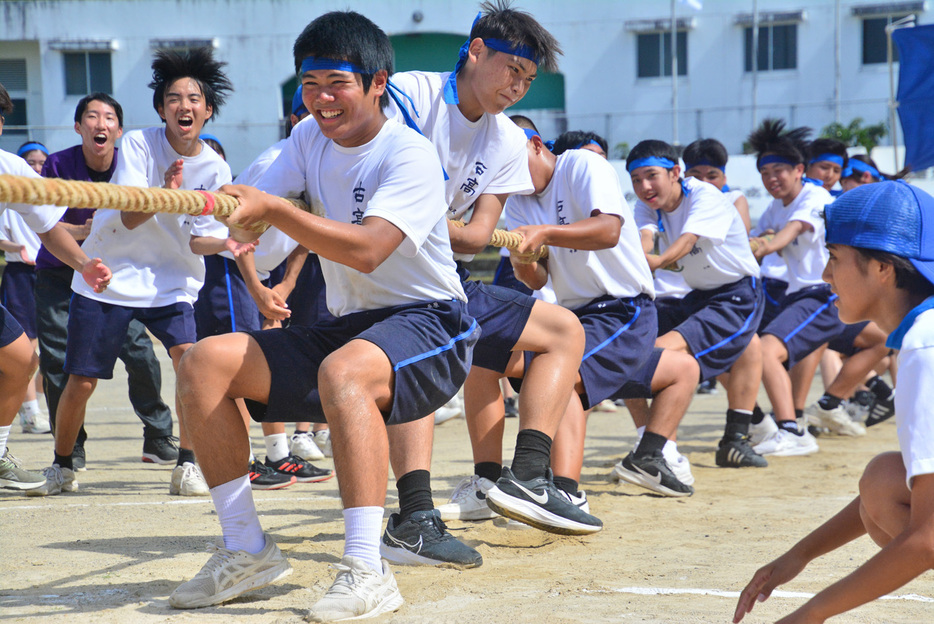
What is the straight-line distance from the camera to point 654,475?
529cm

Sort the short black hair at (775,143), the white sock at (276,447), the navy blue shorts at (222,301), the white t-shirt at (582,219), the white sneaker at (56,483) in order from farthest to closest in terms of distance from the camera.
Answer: the short black hair at (775,143) → the navy blue shorts at (222,301) → the white sock at (276,447) → the white sneaker at (56,483) → the white t-shirt at (582,219)

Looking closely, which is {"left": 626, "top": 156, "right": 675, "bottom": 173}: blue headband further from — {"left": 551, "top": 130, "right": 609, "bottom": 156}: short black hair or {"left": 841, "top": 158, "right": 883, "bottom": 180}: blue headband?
{"left": 841, "top": 158, "right": 883, "bottom": 180}: blue headband

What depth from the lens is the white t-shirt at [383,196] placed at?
3158 mm

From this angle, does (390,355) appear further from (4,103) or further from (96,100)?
(96,100)

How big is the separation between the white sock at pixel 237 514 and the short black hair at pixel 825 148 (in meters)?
7.24

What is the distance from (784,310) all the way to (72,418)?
500 centimetres

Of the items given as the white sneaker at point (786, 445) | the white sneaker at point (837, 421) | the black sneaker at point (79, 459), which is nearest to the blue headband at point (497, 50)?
the black sneaker at point (79, 459)

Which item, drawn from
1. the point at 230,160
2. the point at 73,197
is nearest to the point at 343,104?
A: the point at 73,197

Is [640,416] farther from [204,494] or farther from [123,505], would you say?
[123,505]

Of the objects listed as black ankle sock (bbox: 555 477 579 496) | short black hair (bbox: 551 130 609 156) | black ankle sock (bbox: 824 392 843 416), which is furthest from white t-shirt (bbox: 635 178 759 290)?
black ankle sock (bbox: 555 477 579 496)

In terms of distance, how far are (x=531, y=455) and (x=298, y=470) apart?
2.10m

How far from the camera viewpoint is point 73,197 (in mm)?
2447

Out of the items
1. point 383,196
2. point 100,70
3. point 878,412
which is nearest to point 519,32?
point 383,196

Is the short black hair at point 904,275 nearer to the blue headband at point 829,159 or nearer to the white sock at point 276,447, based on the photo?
the white sock at point 276,447
